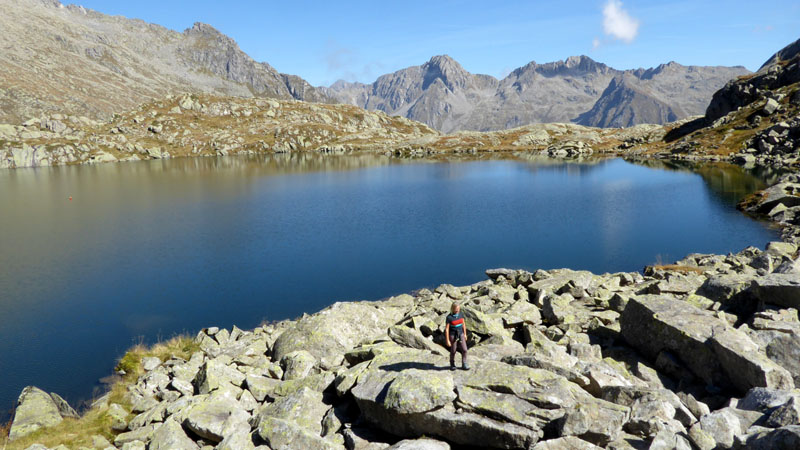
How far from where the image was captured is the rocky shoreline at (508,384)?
13492 mm

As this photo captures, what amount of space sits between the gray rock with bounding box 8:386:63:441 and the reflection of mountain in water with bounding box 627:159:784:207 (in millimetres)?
97774

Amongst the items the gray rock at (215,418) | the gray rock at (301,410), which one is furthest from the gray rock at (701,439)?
the gray rock at (215,418)

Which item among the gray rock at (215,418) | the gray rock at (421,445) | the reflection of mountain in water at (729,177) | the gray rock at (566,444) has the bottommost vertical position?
the gray rock at (215,418)

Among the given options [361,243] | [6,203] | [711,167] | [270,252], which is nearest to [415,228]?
[361,243]

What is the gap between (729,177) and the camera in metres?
110

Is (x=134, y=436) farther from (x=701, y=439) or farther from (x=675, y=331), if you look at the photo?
(x=675, y=331)

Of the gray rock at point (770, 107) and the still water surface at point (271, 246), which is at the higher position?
the gray rock at point (770, 107)

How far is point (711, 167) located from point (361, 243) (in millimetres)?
130058

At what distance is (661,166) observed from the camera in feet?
484

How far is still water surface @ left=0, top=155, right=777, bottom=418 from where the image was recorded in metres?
36.4

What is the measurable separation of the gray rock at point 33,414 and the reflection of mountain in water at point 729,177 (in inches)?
3849

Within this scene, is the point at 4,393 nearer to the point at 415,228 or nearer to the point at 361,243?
the point at 361,243

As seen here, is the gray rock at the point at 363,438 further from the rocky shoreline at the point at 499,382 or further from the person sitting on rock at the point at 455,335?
the person sitting on rock at the point at 455,335

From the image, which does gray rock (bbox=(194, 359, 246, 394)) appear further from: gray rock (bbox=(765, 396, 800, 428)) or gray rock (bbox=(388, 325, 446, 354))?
gray rock (bbox=(765, 396, 800, 428))
